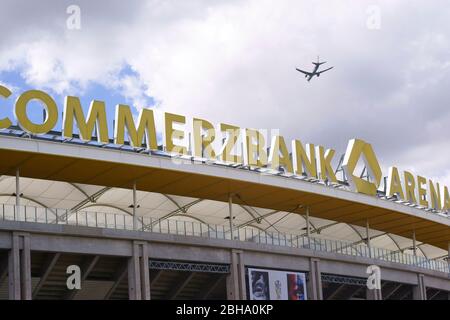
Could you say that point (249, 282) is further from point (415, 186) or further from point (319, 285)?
point (415, 186)

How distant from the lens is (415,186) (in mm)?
68250

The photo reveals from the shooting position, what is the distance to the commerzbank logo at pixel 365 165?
Result: 202 feet

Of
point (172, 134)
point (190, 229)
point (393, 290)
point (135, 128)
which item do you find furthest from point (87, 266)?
point (393, 290)

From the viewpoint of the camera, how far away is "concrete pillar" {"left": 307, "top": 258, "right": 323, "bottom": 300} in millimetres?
58531

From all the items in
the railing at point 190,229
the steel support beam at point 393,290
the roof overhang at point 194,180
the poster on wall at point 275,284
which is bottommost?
the poster on wall at point 275,284

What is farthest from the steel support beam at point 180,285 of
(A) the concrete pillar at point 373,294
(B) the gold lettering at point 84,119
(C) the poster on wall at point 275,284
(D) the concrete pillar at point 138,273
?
(A) the concrete pillar at point 373,294

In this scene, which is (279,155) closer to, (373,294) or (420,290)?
(373,294)

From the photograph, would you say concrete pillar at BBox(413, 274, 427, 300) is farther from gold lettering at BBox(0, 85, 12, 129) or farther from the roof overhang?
gold lettering at BBox(0, 85, 12, 129)

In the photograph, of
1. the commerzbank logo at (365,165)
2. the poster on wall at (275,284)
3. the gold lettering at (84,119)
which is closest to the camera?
the gold lettering at (84,119)

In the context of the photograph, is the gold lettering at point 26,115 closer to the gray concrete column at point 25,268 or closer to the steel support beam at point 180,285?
the gray concrete column at point 25,268

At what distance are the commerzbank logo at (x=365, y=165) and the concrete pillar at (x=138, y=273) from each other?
698 inches

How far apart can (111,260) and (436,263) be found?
31957 millimetres

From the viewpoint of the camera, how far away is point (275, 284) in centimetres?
5603
